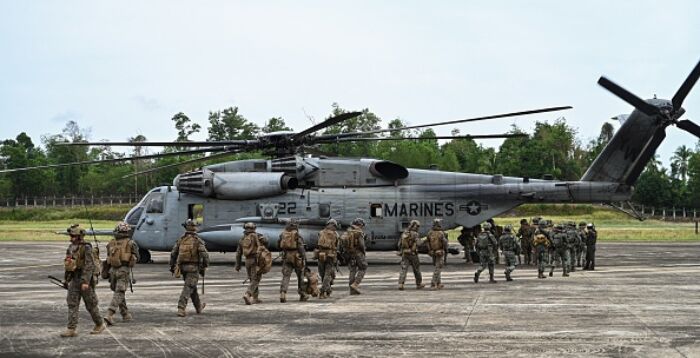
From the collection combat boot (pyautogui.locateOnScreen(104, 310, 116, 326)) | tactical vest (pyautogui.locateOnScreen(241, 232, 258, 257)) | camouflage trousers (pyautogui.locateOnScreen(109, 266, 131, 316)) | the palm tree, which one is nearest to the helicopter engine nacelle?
tactical vest (pyautogui.locateOnScreen(241, 232, 258, 257))

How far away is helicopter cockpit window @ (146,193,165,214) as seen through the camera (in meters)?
28.0

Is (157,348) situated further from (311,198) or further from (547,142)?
(547,142)

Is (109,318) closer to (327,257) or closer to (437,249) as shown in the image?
(327,257)

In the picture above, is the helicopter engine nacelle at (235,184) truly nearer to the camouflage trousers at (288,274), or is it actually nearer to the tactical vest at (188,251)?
the camouflage trousers at (288,274)

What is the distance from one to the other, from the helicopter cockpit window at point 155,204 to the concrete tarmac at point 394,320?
6.87 metres

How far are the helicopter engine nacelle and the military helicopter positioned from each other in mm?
34

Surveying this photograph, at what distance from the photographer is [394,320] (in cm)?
1329

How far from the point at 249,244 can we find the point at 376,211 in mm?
10792

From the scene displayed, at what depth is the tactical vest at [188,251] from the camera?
13.9m

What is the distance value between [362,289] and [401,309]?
4.07 metres

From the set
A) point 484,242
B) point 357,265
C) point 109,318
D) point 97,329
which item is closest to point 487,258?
point 484,242

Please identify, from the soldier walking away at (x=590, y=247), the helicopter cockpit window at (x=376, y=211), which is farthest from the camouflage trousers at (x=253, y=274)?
the soldier walking away at (x=590, y=247)

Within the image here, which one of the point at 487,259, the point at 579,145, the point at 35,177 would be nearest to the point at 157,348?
the point at 487,259

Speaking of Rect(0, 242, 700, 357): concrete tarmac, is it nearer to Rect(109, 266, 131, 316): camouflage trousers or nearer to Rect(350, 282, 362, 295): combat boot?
Rect(350, 282, 362, 295): combat boot
